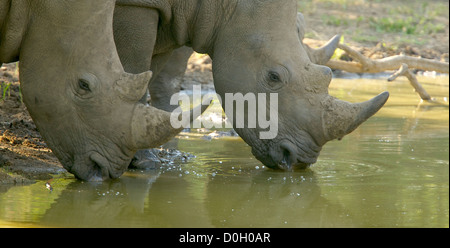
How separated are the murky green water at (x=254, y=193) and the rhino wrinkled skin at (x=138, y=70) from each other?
0.32 m

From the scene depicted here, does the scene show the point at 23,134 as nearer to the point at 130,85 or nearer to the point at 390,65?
the point at 130,85

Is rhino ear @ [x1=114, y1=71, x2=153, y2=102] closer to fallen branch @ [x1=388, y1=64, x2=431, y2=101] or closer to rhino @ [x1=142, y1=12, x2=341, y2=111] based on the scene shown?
rhino @ [x1=142, y1=12, x2=341, y2=111]

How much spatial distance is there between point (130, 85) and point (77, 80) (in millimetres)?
358

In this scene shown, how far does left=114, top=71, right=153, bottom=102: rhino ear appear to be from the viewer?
5.86m

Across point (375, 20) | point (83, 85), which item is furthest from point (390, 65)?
point (375, 20)

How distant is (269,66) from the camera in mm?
6738

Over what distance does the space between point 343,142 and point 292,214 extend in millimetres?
3364

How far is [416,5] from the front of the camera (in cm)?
2086

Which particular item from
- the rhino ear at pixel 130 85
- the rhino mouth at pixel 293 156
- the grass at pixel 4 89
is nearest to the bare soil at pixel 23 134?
the grass at pixel 4 89

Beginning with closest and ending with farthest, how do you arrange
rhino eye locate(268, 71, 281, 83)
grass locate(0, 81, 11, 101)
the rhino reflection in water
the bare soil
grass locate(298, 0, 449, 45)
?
the rhino reflection in water → the bare soil → rhino eye locate(268, 71, 281, 83) → grass locate(0, 81, 11, 101) → grass locate(298, 0, 449, 45)

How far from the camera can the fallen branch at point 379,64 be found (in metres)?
11.4

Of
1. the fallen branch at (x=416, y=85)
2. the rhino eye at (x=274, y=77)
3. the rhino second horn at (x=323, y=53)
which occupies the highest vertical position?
the rhino eye at (x=274, y=77)

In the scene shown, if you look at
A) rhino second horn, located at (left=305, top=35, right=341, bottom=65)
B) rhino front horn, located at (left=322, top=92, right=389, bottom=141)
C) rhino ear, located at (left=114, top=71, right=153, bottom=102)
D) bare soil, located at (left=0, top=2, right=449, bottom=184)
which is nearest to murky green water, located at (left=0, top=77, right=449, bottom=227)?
bare soil, located at (left=0, top=2, right=449, bottom=184)

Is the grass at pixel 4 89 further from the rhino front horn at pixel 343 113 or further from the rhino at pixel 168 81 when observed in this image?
the rhino front horn at pixel 343 113
